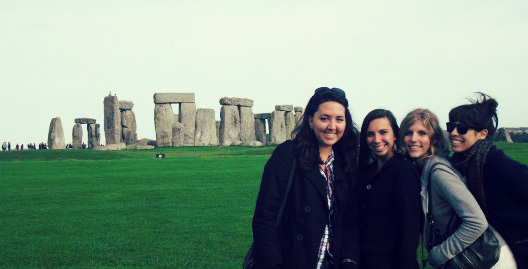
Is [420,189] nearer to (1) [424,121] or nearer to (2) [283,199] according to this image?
(1) [424,121]

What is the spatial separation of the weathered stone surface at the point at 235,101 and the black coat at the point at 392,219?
35.3 metres

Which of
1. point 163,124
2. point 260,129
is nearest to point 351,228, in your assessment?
point 163,124

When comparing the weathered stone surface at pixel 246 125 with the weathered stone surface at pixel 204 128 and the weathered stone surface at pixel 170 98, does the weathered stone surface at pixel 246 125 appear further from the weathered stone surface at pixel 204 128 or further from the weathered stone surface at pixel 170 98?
the weathered stone surface at pixel 170 98

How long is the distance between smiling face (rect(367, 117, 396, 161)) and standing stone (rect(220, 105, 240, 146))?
34238mm

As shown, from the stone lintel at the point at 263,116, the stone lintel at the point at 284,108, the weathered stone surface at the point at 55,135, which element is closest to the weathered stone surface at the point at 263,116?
the stone lintel at the point at 263,116

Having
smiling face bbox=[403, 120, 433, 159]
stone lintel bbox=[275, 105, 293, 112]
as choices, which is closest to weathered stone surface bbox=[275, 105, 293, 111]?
stone lintel bbox=[275, 105, 293, 112]

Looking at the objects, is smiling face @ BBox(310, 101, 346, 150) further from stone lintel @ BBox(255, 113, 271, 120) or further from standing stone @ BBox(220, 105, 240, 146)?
stone lintel @ BBox(255, 113, 271, 120)

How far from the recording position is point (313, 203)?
383 centimetres

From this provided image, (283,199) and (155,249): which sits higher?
(283,199)

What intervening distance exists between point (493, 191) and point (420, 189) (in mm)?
468

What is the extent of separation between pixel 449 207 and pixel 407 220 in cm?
28

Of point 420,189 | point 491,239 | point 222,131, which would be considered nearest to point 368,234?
point 420,189

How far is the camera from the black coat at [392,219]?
12.5 ft

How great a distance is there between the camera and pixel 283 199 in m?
3.86
